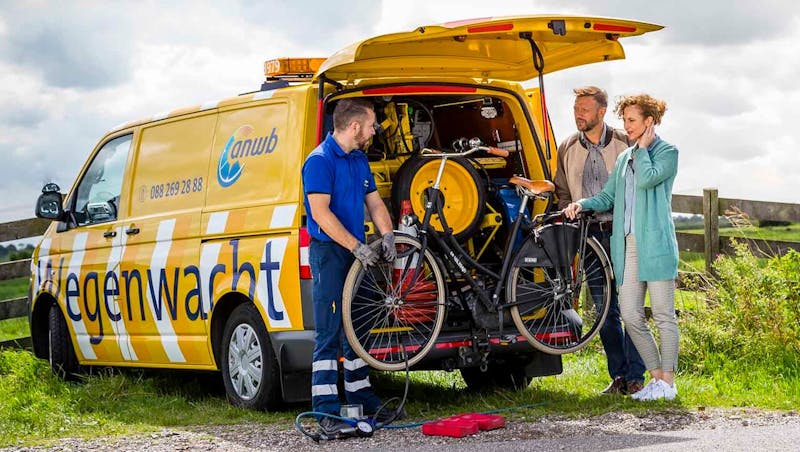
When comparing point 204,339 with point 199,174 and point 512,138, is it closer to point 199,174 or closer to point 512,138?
point 199,174

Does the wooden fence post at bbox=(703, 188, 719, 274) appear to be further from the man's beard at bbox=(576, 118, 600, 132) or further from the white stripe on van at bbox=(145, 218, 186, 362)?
the white stripe on van at bbox=(145, 218, 186, 362)

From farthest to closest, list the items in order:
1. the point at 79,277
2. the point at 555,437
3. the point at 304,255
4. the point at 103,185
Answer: the point at 79,277 → the point at 103,185 → the point at 304,255 → the point at 555,437

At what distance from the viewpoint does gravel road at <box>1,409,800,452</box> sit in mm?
6641

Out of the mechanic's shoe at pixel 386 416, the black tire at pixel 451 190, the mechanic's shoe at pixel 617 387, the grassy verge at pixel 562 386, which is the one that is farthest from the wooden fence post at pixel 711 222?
the mechanic's shoe at pixel 386 416

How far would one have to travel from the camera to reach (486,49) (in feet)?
27.2

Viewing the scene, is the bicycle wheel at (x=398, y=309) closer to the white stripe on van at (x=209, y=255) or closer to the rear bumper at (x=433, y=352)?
the rear bumper at (x=433, y=352)

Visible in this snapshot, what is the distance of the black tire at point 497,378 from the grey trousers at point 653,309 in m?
1.17

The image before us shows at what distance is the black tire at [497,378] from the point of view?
9.32 m

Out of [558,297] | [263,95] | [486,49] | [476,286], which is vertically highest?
[486,49]

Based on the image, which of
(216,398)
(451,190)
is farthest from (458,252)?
(216,398)

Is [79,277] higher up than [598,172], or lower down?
lower down

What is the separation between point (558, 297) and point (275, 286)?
70.4 inches

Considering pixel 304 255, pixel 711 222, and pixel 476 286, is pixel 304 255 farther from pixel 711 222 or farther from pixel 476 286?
pixel 711 222

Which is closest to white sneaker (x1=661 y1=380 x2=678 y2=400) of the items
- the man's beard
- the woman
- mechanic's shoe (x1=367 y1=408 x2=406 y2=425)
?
the woman
